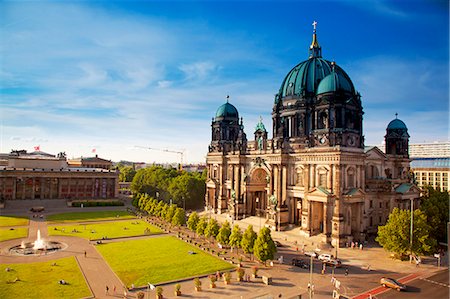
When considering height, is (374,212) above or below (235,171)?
below

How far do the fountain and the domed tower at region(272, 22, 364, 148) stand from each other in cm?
5464

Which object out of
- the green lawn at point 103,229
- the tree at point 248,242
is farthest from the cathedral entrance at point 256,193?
the tree at point 248,242

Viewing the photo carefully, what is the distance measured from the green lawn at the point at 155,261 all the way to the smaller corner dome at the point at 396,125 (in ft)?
203

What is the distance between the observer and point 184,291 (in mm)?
41750

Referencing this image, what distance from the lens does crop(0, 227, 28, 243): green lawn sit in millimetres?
69088

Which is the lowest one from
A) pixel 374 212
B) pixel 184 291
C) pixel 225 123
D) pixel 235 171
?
pixel 184 291

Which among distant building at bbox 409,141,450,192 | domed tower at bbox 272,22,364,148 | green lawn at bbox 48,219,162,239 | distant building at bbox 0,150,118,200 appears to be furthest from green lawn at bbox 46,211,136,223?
distant building at bbox 409,141,450,192

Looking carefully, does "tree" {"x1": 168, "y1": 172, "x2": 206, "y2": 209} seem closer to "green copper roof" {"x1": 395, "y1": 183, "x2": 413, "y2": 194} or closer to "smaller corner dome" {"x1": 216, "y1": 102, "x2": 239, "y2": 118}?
"smaller corner dome" {"x1": 216, "y1": 102, "x2": 239, "y2": 118}

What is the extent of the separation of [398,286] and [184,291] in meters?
27.5

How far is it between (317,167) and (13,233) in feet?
226

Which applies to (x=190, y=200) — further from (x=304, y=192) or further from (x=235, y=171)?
(x=304, y=192)

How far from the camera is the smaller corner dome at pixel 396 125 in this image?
8769 centimetres

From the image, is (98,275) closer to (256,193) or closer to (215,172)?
(256,193)

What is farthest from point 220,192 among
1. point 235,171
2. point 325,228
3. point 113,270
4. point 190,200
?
point 113,270
